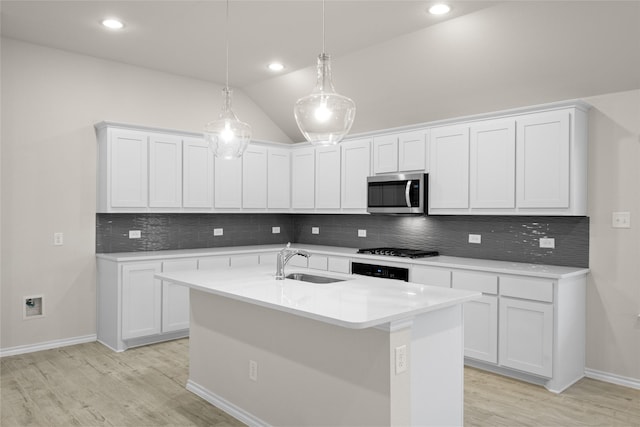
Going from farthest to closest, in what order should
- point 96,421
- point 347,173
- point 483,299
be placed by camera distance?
point 347,173
point 483,299
point 96,421

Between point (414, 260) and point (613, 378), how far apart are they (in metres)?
1.87

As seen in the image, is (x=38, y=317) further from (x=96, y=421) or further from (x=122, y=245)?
(x=96, y=421)

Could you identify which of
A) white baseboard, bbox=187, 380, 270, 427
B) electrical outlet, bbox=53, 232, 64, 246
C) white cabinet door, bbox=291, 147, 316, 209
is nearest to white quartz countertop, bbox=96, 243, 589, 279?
electrical outlet, bbox=53, 232, 64, 246

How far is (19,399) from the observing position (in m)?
3.38

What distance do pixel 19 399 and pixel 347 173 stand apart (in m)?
3.82

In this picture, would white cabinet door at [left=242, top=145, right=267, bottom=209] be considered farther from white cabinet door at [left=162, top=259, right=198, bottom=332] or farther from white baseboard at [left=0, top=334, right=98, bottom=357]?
white baseboard at [left=0, top=334, right=98, bottom=357]

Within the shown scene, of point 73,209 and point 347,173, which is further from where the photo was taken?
point 347,173

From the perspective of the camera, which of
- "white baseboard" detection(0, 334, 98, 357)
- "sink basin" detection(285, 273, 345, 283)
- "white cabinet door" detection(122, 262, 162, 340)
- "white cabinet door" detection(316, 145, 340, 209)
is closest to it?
"sink basin" detection(285, 273, 345, 283)

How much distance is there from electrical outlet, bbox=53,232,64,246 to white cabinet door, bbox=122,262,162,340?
2.48 ft

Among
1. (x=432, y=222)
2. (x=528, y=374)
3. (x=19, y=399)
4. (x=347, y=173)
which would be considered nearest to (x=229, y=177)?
(x=347, y=173)

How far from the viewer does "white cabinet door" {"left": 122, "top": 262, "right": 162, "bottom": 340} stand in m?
4.55

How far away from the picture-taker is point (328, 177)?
19.1ft

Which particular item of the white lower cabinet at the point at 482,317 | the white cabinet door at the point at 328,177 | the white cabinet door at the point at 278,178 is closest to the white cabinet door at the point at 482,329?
the white lower cabinet at the point at 482,317

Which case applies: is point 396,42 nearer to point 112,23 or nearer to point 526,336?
point 112,23
